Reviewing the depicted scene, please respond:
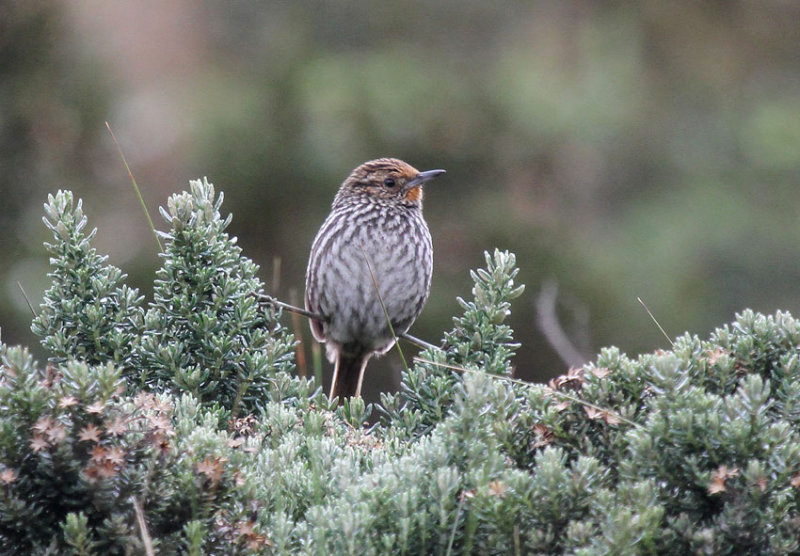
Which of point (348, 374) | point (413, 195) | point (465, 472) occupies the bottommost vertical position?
point (465, 472)

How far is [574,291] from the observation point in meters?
10.7

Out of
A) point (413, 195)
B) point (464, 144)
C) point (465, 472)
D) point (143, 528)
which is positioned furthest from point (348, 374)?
point (464, 144)

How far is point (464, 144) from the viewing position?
10.8 m

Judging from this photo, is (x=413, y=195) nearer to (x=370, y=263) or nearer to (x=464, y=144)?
(x=370, y=263)

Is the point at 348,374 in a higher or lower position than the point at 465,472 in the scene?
higher

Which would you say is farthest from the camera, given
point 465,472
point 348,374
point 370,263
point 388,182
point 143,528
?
point 348,374

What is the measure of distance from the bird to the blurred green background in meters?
3.69

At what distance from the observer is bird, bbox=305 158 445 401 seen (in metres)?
5.91

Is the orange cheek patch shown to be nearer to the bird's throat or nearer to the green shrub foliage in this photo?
the bird's throat

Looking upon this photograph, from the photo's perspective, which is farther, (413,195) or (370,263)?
(413,195)

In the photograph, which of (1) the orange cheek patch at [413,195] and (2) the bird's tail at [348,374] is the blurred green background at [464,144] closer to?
(2) the bird's tail at [348,374]

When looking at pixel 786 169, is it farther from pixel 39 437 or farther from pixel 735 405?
pixel 39 437

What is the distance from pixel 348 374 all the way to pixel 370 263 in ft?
3.06

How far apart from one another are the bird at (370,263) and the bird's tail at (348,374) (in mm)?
15
